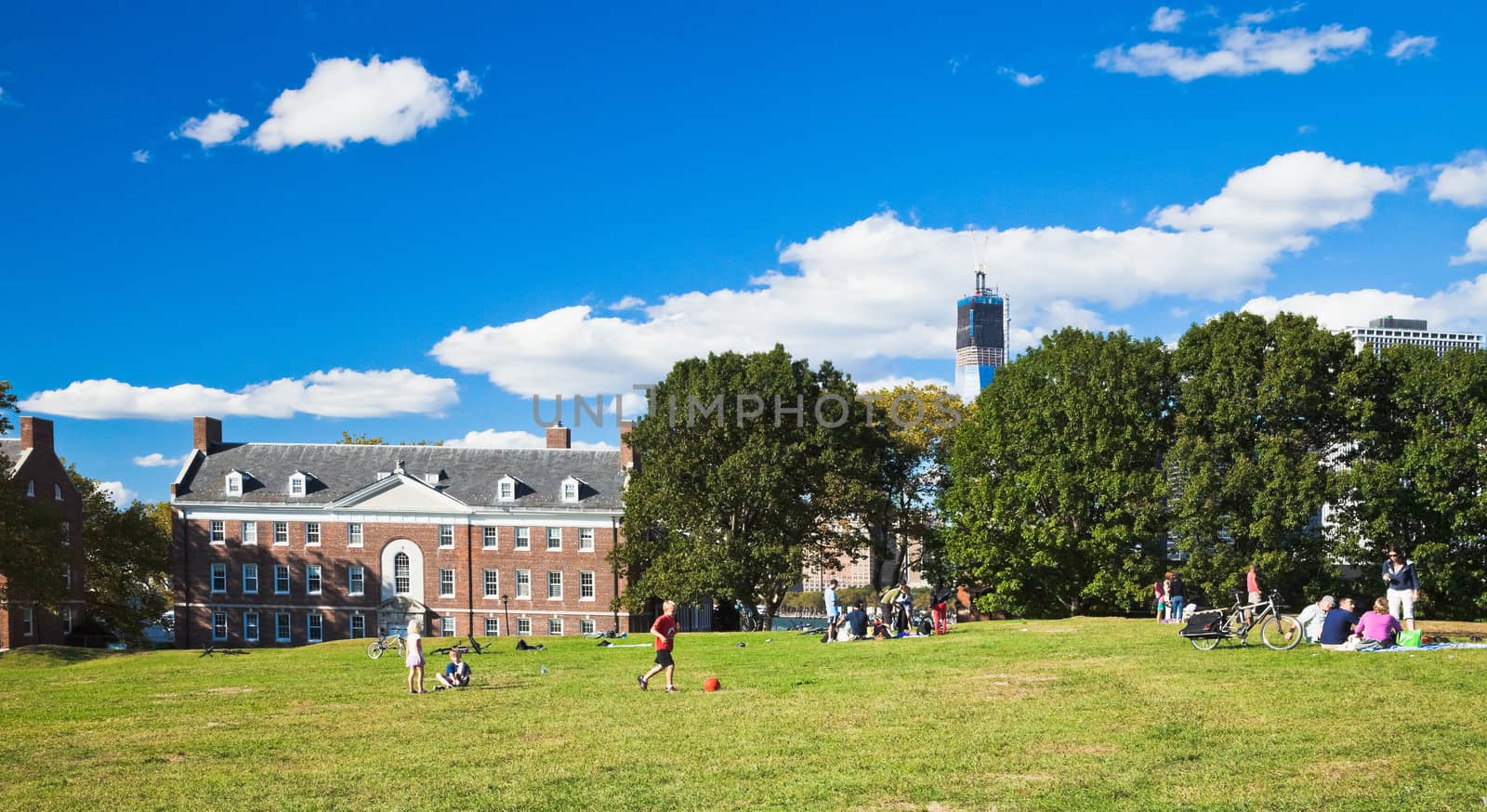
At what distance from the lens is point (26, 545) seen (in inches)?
1820

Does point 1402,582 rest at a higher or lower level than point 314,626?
higher

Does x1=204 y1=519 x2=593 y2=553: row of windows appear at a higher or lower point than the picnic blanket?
higher

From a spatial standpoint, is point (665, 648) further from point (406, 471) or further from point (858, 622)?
point (406, 471)

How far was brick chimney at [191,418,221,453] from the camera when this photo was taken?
230 ft

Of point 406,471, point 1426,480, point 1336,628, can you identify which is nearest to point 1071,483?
point 1426,480

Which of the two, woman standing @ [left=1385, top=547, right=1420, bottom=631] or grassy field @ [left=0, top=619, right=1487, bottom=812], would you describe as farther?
woman standing @ [left=1385, top=547, right=1420, bottom=631]

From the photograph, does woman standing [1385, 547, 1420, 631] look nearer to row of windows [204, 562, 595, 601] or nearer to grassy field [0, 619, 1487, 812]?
grassy field [0, 619, 1487, 812]

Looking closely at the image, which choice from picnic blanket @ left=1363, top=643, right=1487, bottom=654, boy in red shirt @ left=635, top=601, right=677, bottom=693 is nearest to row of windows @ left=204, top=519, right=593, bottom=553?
boy in red shirt @ left=635, top=601, right=677, bottom=693

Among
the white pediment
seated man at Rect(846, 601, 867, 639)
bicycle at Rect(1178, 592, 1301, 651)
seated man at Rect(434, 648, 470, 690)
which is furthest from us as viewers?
the white pediment

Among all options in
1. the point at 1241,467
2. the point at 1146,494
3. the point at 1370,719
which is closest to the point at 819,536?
the point at 1146,494

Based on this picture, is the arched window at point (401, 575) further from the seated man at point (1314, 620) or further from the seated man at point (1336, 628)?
the seated man at point (1336, 628)

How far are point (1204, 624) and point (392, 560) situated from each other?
50.8 m

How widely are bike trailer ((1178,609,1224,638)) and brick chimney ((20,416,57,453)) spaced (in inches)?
2313

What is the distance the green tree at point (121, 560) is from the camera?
219 ft
